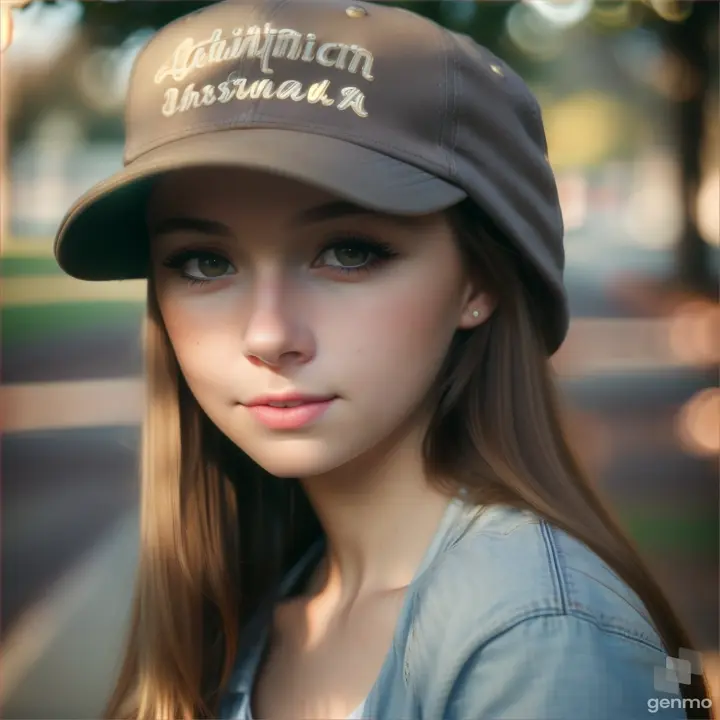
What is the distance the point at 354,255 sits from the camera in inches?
30.2

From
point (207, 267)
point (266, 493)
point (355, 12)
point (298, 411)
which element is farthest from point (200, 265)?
point (266, 493)

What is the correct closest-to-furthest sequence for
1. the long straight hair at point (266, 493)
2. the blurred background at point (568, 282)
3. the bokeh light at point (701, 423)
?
the long straight hair at point (266, 493)
the blurred background at point (568, 282)
the bokeh light at point (701, 423)

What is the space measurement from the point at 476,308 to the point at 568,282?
0.67 meters

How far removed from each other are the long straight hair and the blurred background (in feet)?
1.30

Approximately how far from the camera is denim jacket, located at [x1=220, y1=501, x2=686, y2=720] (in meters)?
0.62

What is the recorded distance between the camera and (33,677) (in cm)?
136

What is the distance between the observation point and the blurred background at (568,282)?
4.25ft

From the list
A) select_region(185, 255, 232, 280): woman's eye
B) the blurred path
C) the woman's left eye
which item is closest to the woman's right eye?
select_region(185, 255, 232, 280): woman's eye

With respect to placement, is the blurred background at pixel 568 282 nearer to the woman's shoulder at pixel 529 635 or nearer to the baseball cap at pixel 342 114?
the baseball cap at pixel 342 114

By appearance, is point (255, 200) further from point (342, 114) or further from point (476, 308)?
point (476, 308)

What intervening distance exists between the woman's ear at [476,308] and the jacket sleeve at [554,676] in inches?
13.5

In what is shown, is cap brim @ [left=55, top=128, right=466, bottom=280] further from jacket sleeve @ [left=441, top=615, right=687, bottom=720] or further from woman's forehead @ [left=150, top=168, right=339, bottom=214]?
jacket sleeve @ [left=441, top=615, right=687, bottom=720]
